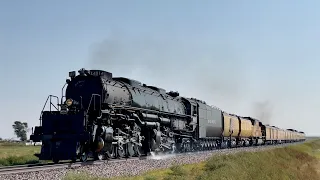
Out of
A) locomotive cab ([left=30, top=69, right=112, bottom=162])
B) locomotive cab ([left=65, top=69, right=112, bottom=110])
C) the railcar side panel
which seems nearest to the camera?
locomotive cab ([left=30, top=69, right=112, bottom=162])

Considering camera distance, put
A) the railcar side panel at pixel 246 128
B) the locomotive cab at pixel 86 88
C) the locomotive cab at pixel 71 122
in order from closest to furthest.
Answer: the locomotive cab at pixel 71 122 < the locomotive cab at pixel 86 88 < the railcar side panel at pixel 246 128

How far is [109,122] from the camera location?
18.7 meters

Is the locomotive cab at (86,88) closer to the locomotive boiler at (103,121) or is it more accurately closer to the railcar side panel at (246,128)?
the locomotive boiler at (103,121)

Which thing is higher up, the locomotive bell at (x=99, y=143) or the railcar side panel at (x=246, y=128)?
the railcar side panel at (x=246, y=128)

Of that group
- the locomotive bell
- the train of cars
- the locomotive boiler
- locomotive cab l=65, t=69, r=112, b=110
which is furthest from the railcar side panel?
the locomotive bell

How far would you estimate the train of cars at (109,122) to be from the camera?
17.1 m

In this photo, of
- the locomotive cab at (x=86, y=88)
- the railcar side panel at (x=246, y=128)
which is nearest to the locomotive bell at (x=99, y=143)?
the locomotive cab at (x=86, y=88)

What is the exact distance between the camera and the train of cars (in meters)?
17.1

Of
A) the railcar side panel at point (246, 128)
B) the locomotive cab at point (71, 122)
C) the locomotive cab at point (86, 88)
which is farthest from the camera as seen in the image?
the railcar side panel at point (246, 128)

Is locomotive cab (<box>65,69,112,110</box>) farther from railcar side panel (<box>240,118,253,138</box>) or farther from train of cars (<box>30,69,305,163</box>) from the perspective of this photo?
railcar side panel (<box>240,118,253,138</box>)

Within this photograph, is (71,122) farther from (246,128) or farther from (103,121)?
(246,128)

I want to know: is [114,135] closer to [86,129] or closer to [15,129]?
[86,129]

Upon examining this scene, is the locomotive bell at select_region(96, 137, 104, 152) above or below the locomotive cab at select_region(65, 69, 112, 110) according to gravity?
below

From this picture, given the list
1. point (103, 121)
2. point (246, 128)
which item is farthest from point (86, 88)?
point (246, 128)
